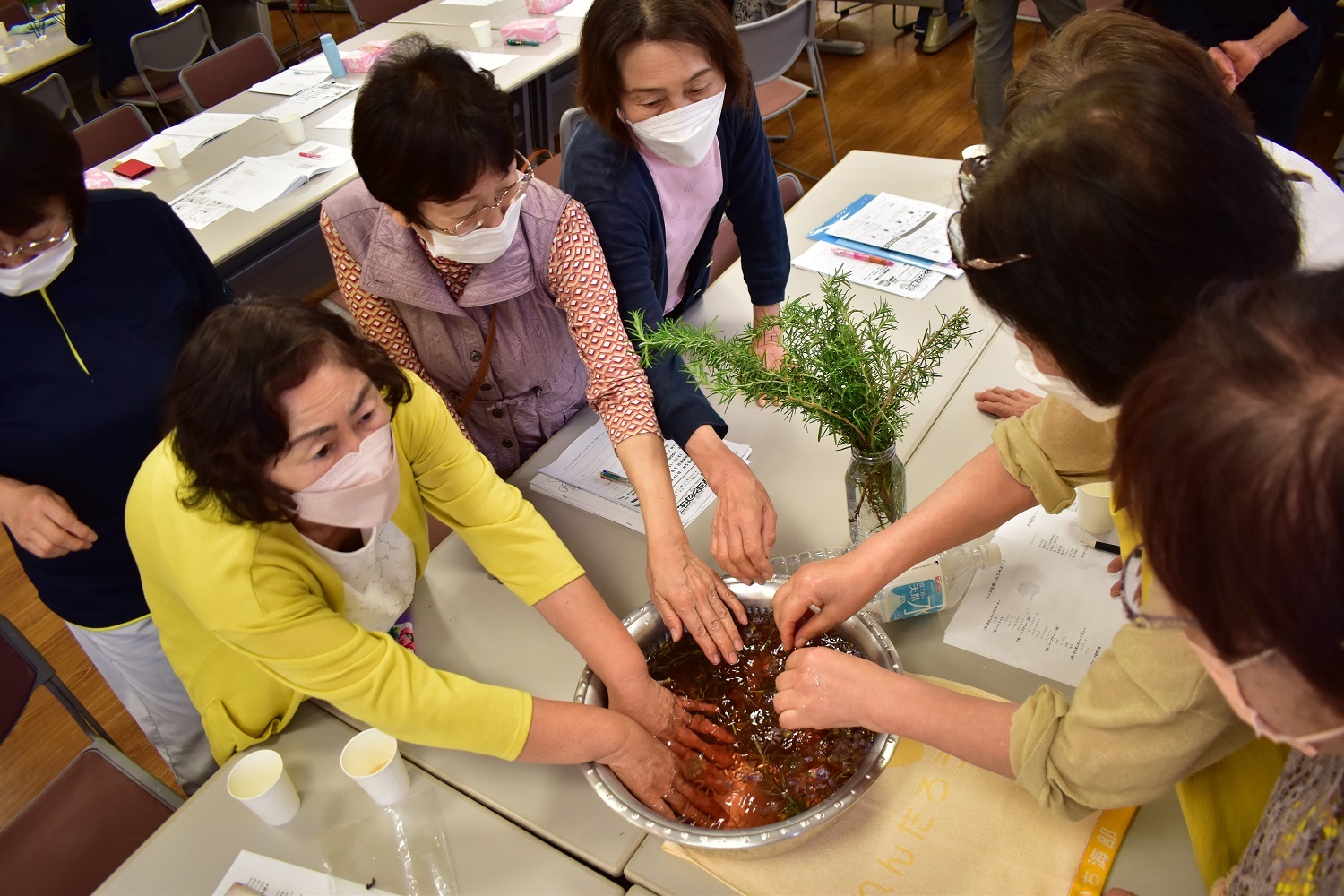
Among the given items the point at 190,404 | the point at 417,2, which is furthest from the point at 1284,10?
the point at 417,2

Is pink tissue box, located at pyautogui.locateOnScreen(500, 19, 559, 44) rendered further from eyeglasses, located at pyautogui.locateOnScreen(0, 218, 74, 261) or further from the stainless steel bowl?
the stainless steel bowl

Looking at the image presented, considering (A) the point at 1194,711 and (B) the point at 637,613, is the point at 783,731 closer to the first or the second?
(B) the point at 637,613

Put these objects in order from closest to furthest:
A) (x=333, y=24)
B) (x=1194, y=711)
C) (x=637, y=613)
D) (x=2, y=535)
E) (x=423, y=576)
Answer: (x=1194, y=711) → (x=637, y=613) → (x=423, y=576) → (x=2, y=535) → (x=333, y=24)

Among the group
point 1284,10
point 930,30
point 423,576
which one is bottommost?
point 930,30

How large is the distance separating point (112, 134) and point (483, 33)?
145cm

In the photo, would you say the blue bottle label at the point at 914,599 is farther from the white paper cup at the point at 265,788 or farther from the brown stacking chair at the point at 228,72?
the brown stacking chair at the point at 228,72

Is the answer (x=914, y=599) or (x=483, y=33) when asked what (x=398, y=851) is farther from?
(x=483, y=33)

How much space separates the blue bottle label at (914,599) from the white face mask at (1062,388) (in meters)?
0.34

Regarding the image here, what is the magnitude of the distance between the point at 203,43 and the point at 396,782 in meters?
4.79

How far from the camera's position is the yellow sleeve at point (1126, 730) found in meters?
0.74

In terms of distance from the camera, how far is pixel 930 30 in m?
5.17

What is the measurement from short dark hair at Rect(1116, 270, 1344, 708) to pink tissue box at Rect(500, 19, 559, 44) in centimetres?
346

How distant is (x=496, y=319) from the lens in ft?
5.16

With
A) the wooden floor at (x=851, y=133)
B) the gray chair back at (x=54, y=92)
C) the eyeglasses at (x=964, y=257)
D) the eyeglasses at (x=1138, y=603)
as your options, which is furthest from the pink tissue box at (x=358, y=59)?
the eyeglasses at (x=1138, y=603)
